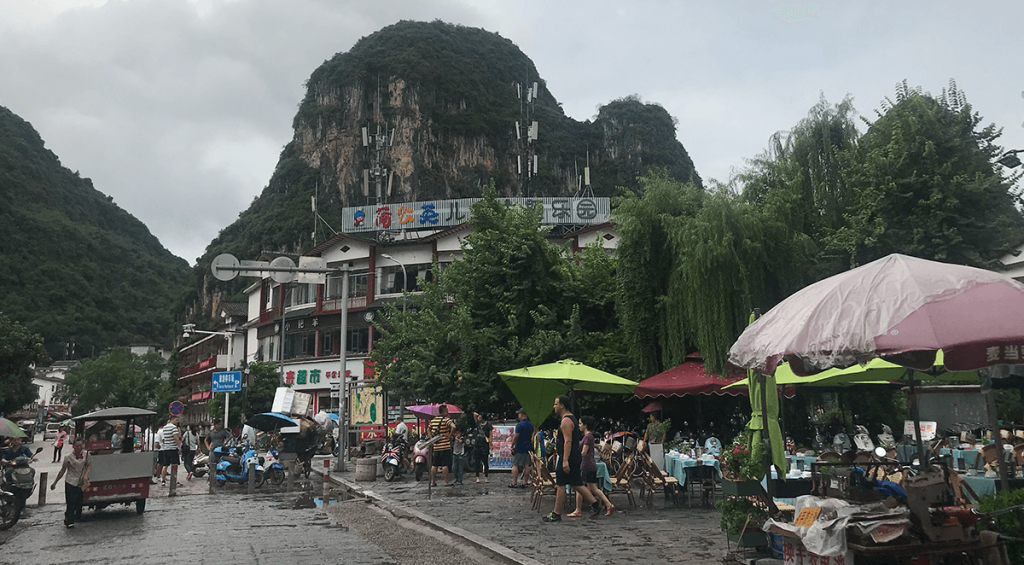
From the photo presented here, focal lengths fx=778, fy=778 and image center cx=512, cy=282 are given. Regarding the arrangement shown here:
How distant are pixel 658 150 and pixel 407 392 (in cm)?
10537

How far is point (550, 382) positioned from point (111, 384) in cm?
8586

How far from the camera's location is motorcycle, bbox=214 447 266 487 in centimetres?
1970

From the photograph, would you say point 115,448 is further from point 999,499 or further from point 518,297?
point 999,499

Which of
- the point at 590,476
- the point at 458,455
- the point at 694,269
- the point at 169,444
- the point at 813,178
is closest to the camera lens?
the point at 590,476

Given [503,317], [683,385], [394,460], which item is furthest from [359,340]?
[683,385]

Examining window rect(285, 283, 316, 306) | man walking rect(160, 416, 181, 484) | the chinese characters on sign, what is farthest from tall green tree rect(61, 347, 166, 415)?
man walking rect(160, 416, 181, 484)

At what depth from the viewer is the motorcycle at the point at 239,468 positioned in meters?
19.7

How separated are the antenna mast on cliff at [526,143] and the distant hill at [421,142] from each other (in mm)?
554

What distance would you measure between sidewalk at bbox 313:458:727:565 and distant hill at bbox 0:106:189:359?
103093 mm

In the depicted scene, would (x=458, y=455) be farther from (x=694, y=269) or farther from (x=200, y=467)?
(x=200, y=467)

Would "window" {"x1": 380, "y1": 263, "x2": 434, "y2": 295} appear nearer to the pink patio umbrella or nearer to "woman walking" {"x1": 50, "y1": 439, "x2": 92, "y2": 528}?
"woman walking" {"x1": 50, "y1": 439, "x2": 92, "y2": 528}

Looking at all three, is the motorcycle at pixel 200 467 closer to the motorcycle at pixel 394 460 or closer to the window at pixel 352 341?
the motorcycle at pixel 394 460

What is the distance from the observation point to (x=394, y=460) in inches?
791

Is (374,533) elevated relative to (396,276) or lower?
lower
